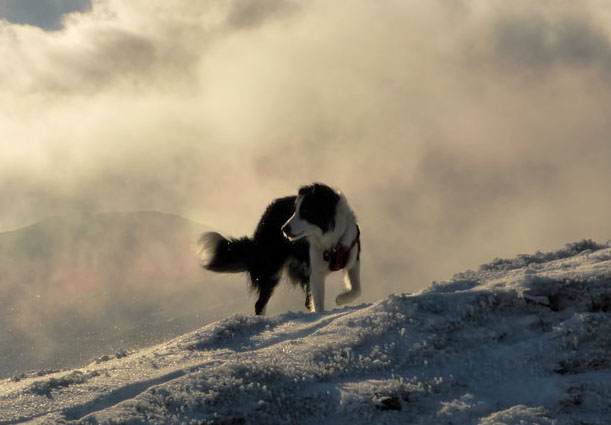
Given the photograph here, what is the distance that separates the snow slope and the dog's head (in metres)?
3.00

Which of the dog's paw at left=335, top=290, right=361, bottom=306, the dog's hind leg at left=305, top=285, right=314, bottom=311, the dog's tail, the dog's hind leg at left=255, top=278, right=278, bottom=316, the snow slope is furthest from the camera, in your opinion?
the dog's tail

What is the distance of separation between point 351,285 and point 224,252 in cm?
212

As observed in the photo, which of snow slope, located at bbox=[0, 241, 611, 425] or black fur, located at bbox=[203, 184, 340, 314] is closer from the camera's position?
snow slope, located at bbox=[0, 241, 611, 425]

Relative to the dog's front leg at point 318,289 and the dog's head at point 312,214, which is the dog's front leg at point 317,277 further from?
the dog's head at point 312,214

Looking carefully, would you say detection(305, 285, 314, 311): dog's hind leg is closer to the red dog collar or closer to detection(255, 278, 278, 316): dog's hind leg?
detection(255, 278, 278, 316): dog's hind leg

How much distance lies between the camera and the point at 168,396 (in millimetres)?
2641

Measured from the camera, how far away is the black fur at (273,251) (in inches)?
271

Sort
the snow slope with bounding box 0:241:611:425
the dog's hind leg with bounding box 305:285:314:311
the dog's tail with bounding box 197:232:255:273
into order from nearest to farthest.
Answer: the snow slope with bounding box 0:241:611:425
the dog's hind leg with bounding box 305:285:314:311
the dog's tail with bounding box 197:232:255:273

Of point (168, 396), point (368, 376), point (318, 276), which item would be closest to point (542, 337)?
point (368, 376)

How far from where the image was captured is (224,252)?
27.5 ft

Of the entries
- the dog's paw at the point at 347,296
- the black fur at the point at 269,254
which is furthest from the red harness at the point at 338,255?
the black fur at the point at 269,254

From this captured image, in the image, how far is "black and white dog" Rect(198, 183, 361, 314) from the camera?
22.2 feet

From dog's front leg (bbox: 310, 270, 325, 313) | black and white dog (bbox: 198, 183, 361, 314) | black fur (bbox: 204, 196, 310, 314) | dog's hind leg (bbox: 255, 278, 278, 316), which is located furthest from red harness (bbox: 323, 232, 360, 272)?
dog's hind leg (bbox: 255, 278, 278, 316)

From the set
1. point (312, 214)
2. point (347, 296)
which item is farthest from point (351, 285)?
point (312, 214)
